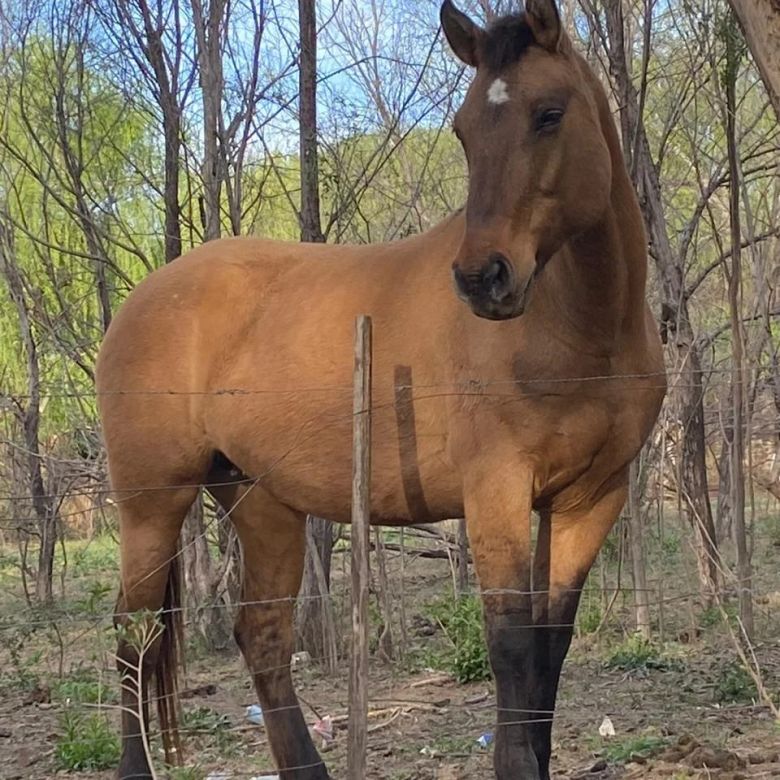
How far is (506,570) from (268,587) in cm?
155

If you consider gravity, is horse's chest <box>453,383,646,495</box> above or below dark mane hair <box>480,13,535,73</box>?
below

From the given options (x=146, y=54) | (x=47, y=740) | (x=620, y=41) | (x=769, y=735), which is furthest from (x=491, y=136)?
(x=146, y=54)

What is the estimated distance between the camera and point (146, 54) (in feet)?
22.2

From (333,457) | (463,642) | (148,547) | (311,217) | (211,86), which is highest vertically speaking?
(211,86)

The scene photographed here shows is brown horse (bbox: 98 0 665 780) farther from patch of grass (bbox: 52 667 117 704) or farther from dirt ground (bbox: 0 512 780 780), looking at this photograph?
patch of grass (bbox: 52 667 117 704)

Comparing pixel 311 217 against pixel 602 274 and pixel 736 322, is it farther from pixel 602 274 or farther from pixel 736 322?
pixel 602 274

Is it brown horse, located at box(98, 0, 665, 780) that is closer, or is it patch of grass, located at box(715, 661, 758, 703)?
brown horse, located at box(98, 0, 665, 780)

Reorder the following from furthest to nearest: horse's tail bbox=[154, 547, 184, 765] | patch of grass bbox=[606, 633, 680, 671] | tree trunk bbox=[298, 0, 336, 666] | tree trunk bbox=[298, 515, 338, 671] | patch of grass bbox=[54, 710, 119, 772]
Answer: tree trunk bbox=[298, 0, 336, 666]
tree trunk bbox=[298, 515, 338, 671]
patch of grass bbox=[606, 633, 680, 671]
patch of grass bbox=[54, 710, 119, 772]
horse's tail bbox=[154, 547, 184, 765]

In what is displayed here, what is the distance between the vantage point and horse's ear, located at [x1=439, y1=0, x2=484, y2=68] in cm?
320

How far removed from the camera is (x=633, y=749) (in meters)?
4.10

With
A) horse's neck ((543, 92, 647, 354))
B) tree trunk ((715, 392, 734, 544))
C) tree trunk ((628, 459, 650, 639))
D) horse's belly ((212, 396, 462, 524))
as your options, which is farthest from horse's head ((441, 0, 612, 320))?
tree trunk ((715, 392, 734, 544))

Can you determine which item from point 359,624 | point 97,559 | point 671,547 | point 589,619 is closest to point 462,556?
point 589,619

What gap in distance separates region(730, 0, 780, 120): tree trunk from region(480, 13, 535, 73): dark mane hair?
0.62 metres

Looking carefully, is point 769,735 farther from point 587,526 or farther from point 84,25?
point 84,25
